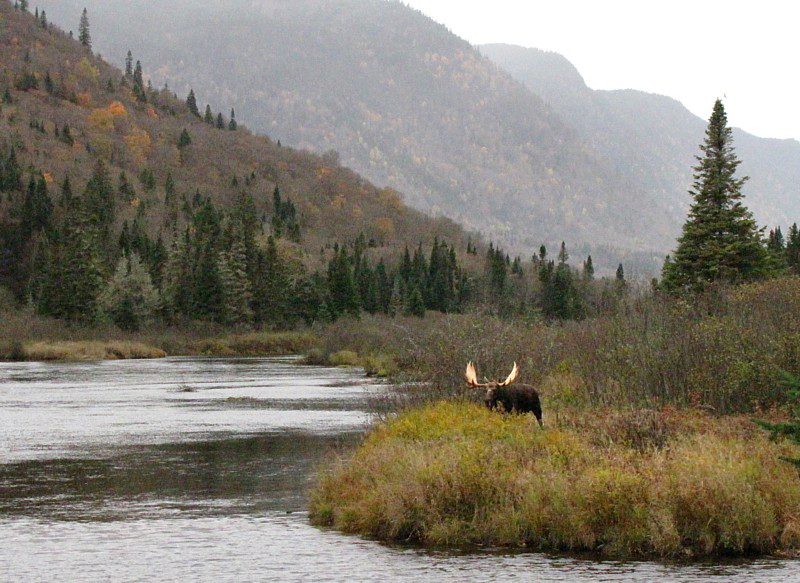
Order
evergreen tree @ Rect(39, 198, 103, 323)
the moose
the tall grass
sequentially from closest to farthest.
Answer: the moose, the tall grass, evergreen tree @ Rect(39, 198, 103, 323)

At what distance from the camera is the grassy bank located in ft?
68.6

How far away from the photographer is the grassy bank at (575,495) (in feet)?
68.6

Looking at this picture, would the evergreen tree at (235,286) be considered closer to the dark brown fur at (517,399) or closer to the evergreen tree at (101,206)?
the evergreen tree at (101,206)

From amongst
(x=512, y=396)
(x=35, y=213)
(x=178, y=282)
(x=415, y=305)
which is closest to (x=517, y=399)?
(x=512, y=396)

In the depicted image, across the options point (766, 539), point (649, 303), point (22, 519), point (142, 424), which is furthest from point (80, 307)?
point (766, 539)

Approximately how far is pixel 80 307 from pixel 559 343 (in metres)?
95.9

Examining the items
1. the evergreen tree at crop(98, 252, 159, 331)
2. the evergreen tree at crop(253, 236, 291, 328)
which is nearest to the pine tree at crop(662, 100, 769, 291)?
the evergreen tree at crop(98, 252, 159, 331)

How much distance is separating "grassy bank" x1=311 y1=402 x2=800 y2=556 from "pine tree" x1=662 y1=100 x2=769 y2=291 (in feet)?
108

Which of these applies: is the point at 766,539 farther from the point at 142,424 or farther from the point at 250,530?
the point at 142,424

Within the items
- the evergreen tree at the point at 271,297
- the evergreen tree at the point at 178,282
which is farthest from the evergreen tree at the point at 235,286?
the evergreen tree at the point at 178,282

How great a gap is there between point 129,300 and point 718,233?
8867 centimetres

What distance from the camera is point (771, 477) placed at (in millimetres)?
21703

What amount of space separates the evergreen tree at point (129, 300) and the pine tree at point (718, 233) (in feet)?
282

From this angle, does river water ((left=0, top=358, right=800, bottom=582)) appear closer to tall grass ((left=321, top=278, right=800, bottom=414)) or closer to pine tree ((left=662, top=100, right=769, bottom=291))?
tall grass ((left=321, top=278, right=800, bottom=414))
